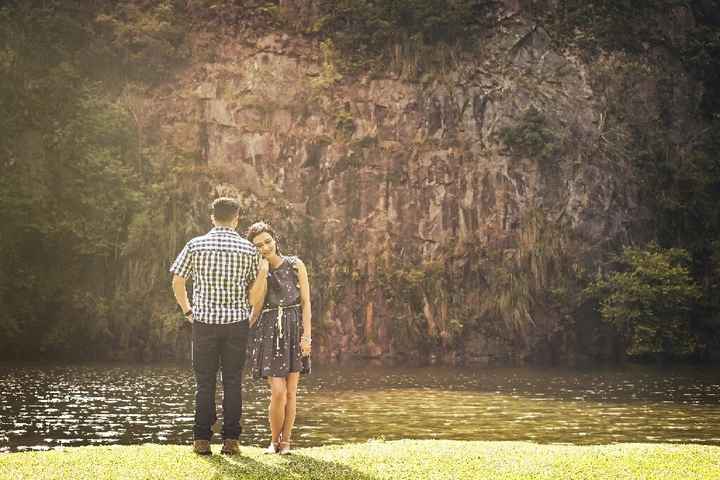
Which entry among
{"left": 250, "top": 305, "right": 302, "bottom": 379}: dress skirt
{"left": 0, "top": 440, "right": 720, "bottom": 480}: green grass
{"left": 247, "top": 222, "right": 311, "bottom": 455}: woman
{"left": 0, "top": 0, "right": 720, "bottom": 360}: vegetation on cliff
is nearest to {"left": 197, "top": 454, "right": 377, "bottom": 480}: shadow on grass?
{"left": 0, "top": 440, "right": 720, "bottom": 480}: green grass

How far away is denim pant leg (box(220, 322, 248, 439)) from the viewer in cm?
974

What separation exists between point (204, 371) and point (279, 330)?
107cm

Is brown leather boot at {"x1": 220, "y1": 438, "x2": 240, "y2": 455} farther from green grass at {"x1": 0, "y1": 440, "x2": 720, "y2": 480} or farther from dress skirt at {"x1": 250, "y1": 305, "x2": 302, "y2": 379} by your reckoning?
dress skirt at {"x1": 250, "y1": 305, "x2": 302, "y2": 379}

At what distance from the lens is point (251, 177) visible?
4434 centimetres

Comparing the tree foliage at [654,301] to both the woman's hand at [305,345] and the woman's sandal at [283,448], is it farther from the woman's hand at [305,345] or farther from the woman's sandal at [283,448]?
the woman's sandal at [283,448]

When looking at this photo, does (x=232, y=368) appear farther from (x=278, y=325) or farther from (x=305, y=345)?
(x=305, y=345)

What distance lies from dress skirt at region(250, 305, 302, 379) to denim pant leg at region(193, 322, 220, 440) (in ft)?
2.01

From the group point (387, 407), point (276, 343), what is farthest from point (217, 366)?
A: point (387, 407)

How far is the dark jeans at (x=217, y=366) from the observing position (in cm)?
970

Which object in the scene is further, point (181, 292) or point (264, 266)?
point (264, 266)

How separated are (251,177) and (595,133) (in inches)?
724

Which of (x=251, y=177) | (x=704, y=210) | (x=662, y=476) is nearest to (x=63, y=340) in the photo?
(x=251, y=177)

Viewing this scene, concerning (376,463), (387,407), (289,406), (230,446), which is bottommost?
(387,407)

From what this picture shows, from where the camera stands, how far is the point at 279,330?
10.3 m
